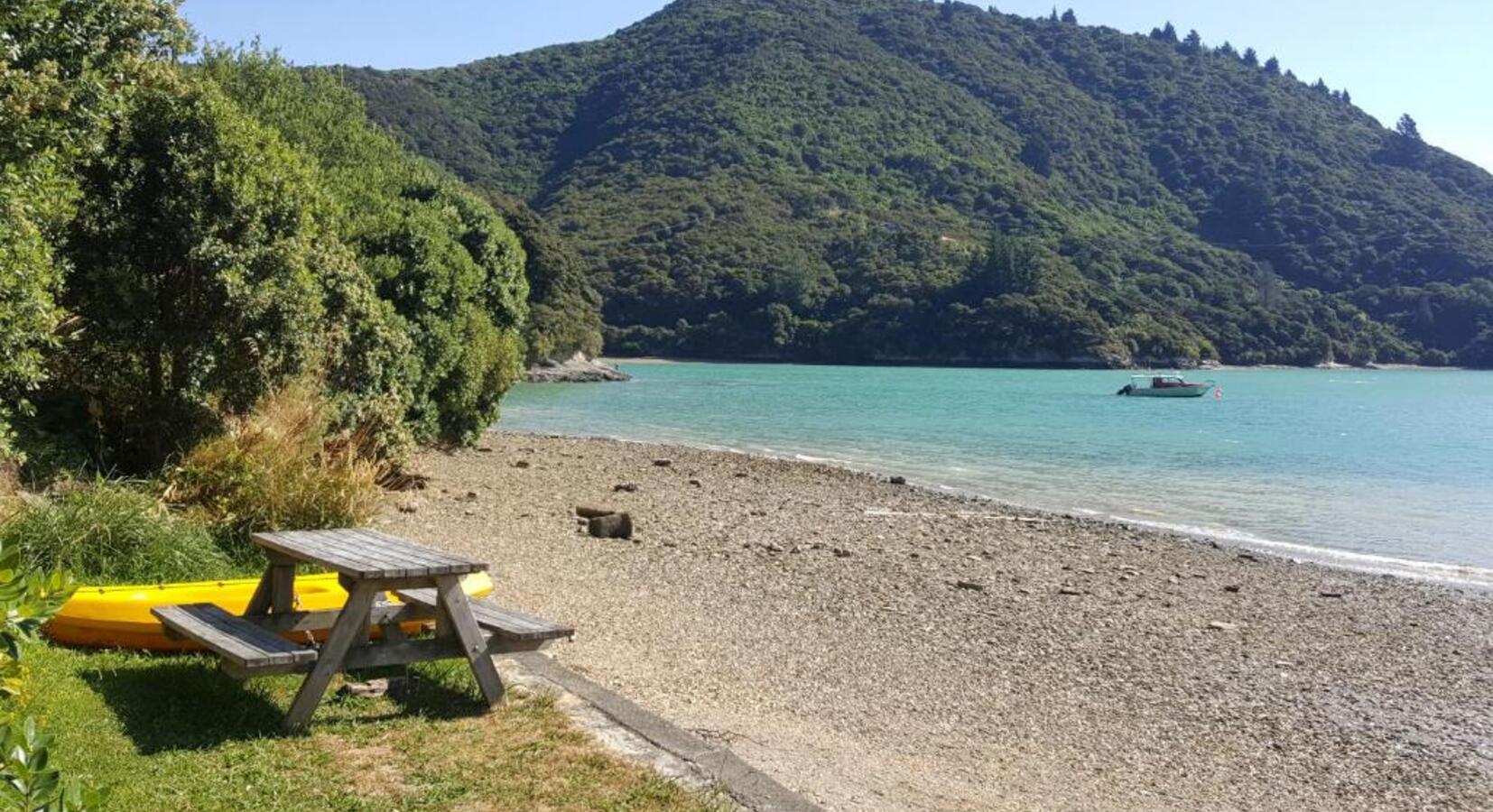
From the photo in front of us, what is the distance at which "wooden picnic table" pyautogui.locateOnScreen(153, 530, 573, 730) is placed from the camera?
17.0 feet

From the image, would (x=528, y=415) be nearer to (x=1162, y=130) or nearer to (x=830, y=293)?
(x=830, y=293)

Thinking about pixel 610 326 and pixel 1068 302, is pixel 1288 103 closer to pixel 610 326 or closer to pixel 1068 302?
pixel 1068 302

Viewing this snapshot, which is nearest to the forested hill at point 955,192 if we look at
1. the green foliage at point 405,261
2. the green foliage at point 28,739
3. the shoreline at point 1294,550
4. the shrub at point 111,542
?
the green foliage at point 405,261

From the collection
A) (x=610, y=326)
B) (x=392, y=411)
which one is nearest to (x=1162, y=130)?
(x=610, y=326)

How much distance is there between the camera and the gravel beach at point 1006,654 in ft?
21.6

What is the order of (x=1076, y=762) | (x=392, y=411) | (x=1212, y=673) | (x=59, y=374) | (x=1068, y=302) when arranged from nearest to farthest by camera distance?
(x=1076, y=762)
(x=1212, y=673)
(x=59, y=374)
(x=392, y=411)
(x=1068, y=302)

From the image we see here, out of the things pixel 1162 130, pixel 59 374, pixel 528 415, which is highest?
pixel 1162 130

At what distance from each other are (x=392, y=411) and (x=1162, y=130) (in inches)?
6833

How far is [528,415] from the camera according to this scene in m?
42.9

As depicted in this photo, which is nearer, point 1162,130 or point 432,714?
point 432,714

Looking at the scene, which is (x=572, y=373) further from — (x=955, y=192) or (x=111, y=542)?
(x=955, y=192)

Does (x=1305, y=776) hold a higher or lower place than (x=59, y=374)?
lower

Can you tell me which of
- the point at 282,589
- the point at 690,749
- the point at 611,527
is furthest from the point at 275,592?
the point at 611,527

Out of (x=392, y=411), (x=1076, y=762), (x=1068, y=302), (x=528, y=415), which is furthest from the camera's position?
(x=1068, y=302)
